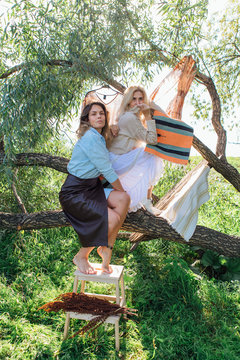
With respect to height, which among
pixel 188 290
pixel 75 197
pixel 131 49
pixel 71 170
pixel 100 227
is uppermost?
pixel 131 49

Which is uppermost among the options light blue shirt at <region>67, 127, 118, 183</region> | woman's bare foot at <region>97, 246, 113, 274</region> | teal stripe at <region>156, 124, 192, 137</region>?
teal stripe at <region>156, 124, 192, 137</region>

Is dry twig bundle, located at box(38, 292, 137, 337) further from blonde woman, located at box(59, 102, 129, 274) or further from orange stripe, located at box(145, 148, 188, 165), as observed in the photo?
orange stripe, located at box(145, 148, 188, 165)

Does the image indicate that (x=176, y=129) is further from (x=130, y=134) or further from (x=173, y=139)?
(x=130, y=134)

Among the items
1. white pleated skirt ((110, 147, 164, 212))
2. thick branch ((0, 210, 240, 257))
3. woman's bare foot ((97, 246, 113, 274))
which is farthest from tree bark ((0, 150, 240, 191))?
woman's bare foot ((97, 246, 113, 274))

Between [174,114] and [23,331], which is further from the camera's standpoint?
[174,114]

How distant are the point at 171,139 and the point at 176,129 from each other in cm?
11

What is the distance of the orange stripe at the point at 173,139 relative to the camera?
2725mm

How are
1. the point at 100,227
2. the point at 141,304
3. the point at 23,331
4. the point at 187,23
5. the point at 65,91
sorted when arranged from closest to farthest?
1. the point at 100,227
2. the point at 23,331
3. the point at 65,91
4. the point at 141,304
5. the point at 187,23

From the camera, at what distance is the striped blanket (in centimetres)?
271

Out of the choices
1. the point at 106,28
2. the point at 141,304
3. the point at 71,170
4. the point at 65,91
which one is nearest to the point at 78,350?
the point at 141,304

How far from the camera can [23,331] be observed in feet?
8.63

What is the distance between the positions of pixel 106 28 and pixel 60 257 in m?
2.75

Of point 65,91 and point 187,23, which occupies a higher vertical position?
point 187,23

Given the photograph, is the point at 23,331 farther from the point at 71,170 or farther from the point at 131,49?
the point at 131,49
